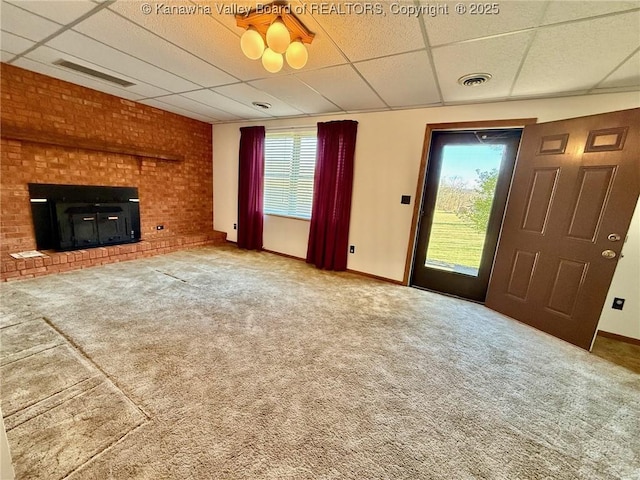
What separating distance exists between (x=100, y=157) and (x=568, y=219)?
18.8 feet

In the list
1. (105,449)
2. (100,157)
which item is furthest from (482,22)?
(100,157)

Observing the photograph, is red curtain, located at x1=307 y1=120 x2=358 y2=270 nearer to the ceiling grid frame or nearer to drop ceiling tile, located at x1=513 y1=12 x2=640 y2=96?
the ceiling grid frame

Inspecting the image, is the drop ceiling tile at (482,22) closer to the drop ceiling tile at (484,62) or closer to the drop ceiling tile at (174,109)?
the drop ceiling tile at (484,62)

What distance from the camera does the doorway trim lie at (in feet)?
9.25

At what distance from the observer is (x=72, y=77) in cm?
306

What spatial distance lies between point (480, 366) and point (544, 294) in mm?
1281

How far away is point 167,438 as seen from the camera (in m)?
1.28

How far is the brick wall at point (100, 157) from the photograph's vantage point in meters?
2.98

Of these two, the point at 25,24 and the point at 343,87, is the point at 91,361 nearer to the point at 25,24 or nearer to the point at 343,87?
the point at 25,24

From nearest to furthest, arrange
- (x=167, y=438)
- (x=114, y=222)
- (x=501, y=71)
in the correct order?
(x=167, y=438) → (x=501, y=71) → (x=114, y=222)

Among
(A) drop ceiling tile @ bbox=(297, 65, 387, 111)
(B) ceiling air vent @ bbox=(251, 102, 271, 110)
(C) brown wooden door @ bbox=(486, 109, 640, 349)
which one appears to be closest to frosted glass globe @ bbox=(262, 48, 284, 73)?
(A) drop ceiling tile @ bbox=(297, 65, 387, 111)

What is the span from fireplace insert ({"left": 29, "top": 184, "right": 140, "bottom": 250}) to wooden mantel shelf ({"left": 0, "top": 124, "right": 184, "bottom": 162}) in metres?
0.53

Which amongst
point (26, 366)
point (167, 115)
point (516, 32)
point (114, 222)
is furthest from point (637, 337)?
point (167, 115)

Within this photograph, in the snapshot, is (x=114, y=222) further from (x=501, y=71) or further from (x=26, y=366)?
(x=501, y=71)
